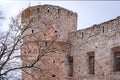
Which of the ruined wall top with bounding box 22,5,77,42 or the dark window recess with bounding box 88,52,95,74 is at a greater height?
the ruined wall top with bounding box 22,5,77,42

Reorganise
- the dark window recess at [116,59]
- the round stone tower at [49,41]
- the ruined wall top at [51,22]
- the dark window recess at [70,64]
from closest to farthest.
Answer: the dark window recess at [116,59] → the round stone tower at [49,41] → the ruined wall top at [51,22] → the dark window recess at [70,64]

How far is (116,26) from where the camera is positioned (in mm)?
14422

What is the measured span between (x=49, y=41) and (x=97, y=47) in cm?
268

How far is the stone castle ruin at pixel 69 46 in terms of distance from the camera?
574 inches

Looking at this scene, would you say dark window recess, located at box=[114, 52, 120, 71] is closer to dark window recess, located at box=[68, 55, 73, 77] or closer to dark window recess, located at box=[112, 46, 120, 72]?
dark window recess, located at box=[112, 46, 120, 72]

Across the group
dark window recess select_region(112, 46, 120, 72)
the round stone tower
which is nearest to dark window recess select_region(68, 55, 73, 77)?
the round stone tower

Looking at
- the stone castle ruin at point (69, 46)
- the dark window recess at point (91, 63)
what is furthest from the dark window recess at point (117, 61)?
the dark window recess at point (91, 63)

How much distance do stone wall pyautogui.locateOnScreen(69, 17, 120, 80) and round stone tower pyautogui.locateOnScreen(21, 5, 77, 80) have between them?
22.1 inches

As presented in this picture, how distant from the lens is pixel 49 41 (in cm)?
1650

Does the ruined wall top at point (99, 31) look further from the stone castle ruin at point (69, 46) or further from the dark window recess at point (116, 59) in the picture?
the dark window recess at point (116, 59)

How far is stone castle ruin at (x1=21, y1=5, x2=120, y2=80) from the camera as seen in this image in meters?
14.6

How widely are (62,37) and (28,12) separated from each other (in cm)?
260

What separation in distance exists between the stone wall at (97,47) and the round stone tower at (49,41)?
0.56m

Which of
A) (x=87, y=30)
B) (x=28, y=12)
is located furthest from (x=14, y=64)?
(x=87, y=30)
